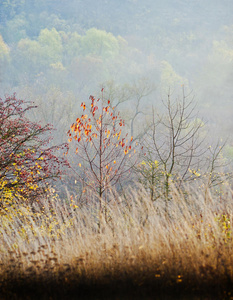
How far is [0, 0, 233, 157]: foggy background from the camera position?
35375 mm

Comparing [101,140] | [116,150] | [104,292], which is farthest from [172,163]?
[104,292]

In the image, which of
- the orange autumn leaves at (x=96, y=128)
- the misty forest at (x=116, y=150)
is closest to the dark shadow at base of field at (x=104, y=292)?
the misty forest at (x=116, y=150)

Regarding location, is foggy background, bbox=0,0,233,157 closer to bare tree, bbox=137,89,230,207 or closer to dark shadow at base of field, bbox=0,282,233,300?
A: bare tree, bbox=137,89,230,207

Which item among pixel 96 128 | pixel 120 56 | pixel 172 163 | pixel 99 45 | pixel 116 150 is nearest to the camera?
pixel 96 128

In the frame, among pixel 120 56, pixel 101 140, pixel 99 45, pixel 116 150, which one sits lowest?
pixel 101 140

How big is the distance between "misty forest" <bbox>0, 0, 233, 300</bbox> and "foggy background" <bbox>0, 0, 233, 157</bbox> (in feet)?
0.99

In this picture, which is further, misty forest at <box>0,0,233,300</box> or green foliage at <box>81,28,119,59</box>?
green foliage at <box>81,28,119,59</box>

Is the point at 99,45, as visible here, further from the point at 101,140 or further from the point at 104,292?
the point at 104,292

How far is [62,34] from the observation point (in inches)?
2756

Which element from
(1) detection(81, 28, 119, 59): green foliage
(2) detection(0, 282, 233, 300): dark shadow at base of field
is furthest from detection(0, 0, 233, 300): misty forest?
(1) detection(81, 28, 119, 59): green foliage

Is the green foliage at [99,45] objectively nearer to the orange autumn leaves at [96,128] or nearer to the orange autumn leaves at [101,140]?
the orange autumn leaves at [101,140]

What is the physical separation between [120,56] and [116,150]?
187 ft

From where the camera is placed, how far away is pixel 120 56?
6166cm

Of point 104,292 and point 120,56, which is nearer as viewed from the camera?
point 104,292
